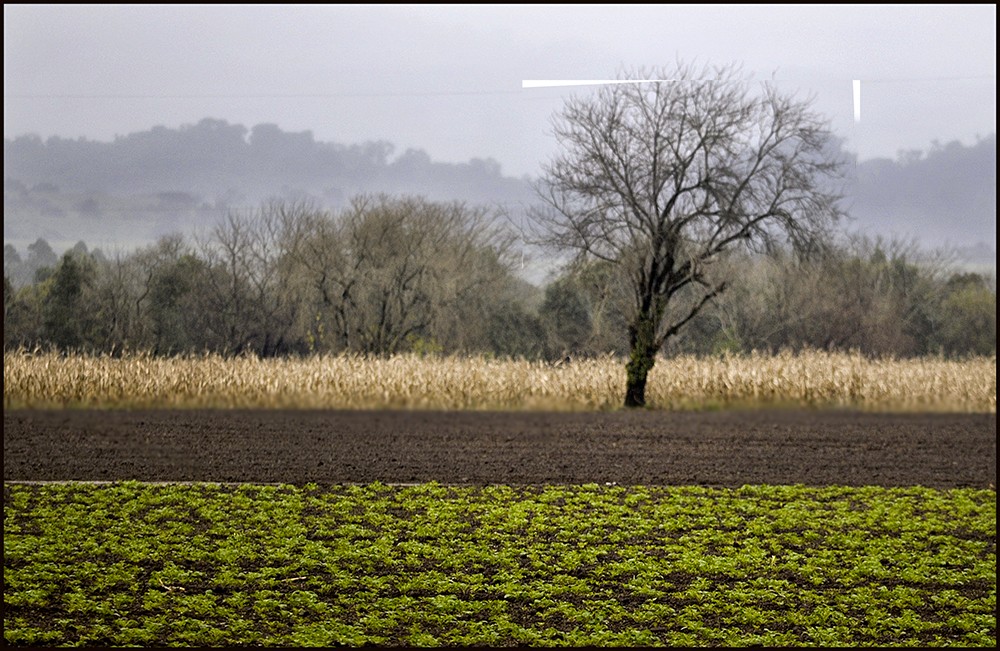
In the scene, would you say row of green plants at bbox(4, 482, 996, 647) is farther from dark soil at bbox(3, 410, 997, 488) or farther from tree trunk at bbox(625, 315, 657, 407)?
tree trunk at bbox(625, 315, 657, 407)

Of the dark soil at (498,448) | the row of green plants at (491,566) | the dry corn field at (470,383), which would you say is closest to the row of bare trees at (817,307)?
the dry corn field at (470,383)

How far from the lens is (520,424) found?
13.2 m

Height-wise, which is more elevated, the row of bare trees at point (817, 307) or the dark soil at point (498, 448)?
the row of bare trees at point (817, 307)

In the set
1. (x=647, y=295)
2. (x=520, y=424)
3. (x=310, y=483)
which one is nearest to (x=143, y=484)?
(x=310, y=483)

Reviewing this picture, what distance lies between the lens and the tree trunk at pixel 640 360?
15922mm

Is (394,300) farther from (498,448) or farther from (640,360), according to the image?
(498,448)

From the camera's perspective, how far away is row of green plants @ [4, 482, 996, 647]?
457cm

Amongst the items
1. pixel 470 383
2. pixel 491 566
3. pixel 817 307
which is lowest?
pixel 491 566

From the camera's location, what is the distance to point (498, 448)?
Answer: 424 inches

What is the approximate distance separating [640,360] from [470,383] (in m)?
2.75

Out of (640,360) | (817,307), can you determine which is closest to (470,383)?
(640,360)

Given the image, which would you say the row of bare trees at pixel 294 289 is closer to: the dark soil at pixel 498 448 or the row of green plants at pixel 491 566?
the dark soil at pixel 498 448

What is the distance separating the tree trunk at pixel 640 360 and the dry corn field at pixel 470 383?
221mm

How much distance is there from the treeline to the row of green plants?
772cm
